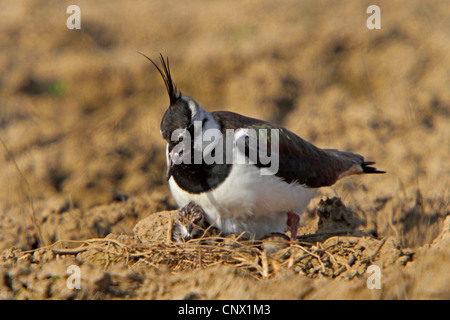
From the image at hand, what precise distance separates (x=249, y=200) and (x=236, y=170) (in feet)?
0.84

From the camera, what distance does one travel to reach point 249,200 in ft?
16.1

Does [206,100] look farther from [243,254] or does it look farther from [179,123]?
[243,254]

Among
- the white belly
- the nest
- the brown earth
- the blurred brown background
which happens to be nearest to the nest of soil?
the nest

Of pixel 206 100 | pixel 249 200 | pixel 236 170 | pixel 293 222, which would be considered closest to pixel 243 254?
pixel 249 200

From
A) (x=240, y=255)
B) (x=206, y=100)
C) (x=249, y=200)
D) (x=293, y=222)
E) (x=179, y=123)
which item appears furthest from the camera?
(x=206, y=100)

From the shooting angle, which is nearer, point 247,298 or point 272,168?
point 247,298

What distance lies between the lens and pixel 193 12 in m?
9.20

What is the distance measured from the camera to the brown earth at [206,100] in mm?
6859

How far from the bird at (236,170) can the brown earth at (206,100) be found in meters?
0.44

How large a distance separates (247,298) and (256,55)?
5329 millimetres

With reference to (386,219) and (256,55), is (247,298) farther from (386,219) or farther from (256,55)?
(256,55)

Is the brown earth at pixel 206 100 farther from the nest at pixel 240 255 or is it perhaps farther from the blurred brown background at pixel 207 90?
Answer: the nest at pixel 240 255

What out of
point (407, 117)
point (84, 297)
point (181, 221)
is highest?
point (407, 117)

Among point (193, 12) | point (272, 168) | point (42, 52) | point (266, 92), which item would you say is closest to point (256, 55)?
point (266, 92)
